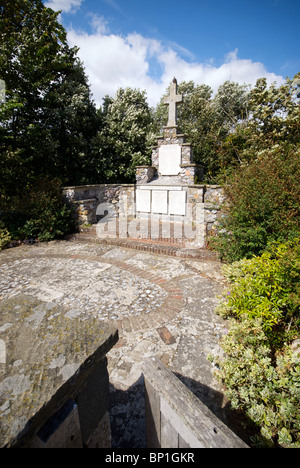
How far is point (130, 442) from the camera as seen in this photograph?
1662mm

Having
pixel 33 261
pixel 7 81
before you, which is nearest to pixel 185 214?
pixel 33 261

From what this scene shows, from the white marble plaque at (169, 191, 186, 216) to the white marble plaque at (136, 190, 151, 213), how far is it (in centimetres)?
100

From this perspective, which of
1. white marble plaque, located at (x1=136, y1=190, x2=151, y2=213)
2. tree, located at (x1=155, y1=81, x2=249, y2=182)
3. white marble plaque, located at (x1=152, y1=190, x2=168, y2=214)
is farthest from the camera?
tree, located at (x1=155, y1=81, x2=249, y2=182)

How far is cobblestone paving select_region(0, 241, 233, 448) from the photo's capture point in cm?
208

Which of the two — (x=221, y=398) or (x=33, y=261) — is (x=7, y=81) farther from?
(x=221, y=398)

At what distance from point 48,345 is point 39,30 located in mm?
12105

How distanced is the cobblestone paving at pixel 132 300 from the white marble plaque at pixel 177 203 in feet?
9.18

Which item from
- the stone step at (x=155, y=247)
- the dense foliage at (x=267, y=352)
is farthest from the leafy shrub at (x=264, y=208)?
the dense foliage at (x=267, y=352)

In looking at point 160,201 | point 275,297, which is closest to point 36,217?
point 160,201

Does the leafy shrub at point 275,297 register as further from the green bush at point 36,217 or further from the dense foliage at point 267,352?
the green bush at point 36,217

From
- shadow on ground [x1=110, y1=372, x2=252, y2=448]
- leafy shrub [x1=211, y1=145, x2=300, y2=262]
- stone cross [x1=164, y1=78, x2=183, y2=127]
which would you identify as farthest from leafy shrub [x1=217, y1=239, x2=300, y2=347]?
stone cross [x1=164, y1=78, x2=183, y2=127]

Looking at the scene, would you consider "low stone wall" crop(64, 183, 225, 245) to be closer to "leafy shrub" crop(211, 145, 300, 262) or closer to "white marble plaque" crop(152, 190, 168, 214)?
"white marble plaque" crop(152, 190, 168, 214)

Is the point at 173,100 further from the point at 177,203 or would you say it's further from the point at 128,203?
the point at 128,203

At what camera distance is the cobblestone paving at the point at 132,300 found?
2.08m
